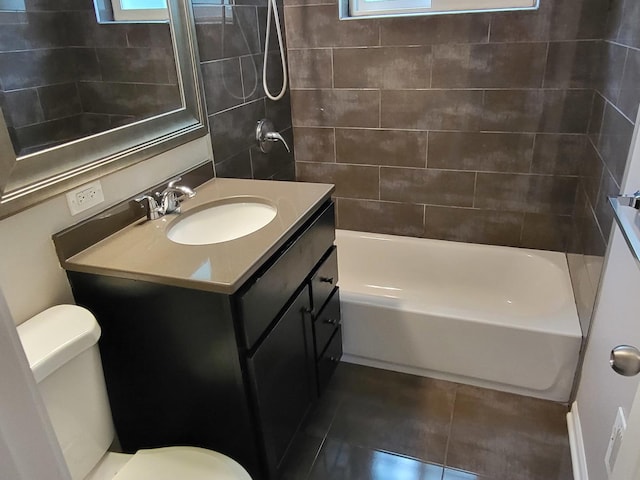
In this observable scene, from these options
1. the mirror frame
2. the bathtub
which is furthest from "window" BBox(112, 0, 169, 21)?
the bathtub

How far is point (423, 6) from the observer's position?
2.29m

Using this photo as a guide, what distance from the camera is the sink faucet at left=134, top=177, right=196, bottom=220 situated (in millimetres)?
1581

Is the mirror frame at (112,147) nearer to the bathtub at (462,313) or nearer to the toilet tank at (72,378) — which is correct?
the toilet tank at (72,378)

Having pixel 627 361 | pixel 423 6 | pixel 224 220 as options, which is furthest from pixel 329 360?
pixel 423 6

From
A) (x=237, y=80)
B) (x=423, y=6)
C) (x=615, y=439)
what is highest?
(x=423, y=6)

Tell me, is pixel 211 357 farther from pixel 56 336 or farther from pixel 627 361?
pixel 627 361

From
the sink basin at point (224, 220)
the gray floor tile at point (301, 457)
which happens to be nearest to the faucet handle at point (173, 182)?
the sink basin at point (224, 220)

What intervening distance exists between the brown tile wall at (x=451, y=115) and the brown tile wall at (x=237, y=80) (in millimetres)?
266

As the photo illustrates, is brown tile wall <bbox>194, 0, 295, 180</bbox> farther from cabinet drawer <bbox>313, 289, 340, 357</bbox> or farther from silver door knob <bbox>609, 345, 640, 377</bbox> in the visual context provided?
silver door knob <bbox>609, 345, 640, 377</bbox>

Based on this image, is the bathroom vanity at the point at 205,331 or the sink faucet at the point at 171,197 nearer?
the bathroom vanity at the point at 205,331

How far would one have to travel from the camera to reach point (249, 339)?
1268 millimetres

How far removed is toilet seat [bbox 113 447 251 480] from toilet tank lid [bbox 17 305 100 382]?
1.21 ft

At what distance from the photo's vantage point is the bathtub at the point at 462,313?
6.33 ft

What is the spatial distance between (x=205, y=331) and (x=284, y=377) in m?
0.36
